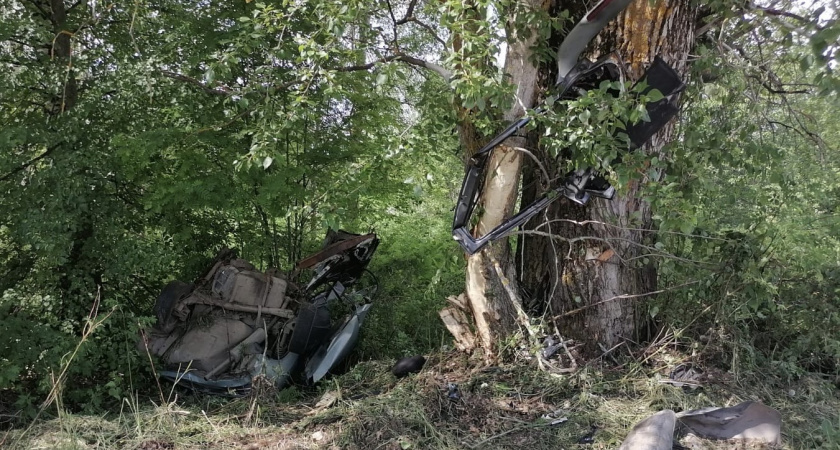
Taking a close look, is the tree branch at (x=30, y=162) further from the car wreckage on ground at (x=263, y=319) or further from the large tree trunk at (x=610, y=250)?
the large tree trunk at (x=610, y=250)

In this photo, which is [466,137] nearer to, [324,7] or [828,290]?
[324,7]

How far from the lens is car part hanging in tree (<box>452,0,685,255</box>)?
3.43 metres

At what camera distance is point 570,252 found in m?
Answer: 4.28

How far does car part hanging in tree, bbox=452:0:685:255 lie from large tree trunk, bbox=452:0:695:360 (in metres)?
0.21

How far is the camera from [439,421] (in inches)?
139

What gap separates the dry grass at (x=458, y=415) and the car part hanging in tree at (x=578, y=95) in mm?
1091

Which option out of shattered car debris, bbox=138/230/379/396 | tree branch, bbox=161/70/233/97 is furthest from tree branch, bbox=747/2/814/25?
tree branch, bbox=161/70/233/97

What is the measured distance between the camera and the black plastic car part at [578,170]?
11.3 feet

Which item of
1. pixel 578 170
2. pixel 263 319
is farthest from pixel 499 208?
pixel 263 319

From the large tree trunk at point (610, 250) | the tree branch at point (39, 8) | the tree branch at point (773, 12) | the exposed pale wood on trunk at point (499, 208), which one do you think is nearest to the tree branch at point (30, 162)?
the tree branch at point (39, 8)

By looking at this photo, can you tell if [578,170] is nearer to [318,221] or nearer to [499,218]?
[499,218]

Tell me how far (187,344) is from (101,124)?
2063 mm

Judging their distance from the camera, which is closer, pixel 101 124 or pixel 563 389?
pixel 563 389

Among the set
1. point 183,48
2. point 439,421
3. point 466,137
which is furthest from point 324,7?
point 439,421
